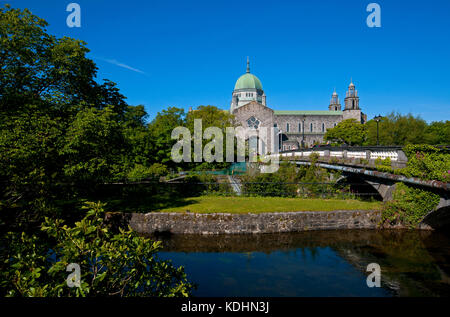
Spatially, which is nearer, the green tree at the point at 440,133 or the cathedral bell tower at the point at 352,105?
the green tree at the point at 440,133

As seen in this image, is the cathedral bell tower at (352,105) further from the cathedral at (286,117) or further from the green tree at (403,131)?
the green tree at (403,131)

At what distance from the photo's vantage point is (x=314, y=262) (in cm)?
1186

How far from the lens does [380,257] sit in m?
12.2

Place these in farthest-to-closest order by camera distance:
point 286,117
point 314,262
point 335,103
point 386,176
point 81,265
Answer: point 335,103 → point 286,117 → point 386,176 → point 314,262 → point 81,265

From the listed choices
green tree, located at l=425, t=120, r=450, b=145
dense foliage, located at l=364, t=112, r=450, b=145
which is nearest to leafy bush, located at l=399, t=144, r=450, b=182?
dense foliage, located at l=364, t=112, r=450, b=145

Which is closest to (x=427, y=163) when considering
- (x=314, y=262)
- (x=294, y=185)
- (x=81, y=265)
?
(x=314, y=262)

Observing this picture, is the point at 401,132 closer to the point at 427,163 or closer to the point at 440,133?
the point at 440,133

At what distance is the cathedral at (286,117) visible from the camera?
230 ft

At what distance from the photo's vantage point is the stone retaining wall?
15.5 meters

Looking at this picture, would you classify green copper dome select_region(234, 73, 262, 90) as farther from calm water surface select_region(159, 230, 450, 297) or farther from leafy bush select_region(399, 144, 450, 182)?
calm water surface select_region(159, 230, 450, 297)

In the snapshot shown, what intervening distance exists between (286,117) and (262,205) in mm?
68866

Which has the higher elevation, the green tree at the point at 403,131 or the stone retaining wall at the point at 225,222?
the green tree at the point at 403,131

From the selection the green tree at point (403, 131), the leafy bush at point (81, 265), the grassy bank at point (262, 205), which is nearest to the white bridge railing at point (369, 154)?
the grassy bank at point (262, 205)

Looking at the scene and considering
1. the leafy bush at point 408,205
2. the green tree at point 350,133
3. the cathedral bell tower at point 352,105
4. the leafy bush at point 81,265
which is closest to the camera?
the leafy bush at point 81,265
